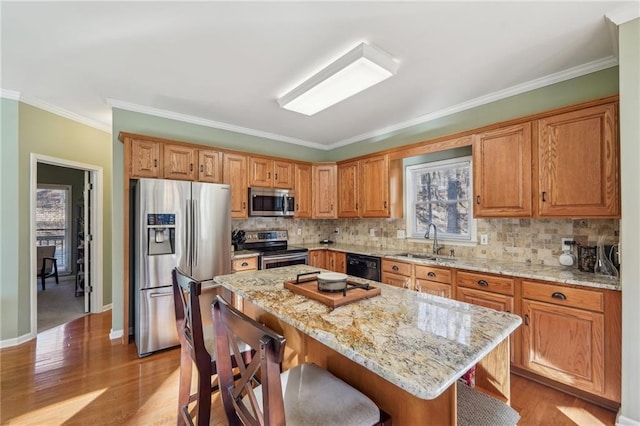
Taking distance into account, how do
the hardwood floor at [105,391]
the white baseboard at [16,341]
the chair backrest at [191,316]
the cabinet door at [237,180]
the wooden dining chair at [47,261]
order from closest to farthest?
the chair backrest at [191,316]
the hardwood floor at [105,391]
the white baseboard at [16,341]
the cabinet door at [237,180]
the wooden dining chair at [47,261]

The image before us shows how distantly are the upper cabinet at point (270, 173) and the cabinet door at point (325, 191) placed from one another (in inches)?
19.8

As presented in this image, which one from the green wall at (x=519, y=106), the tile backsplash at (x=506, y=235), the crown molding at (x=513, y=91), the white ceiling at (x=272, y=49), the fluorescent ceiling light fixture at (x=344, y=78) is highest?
the white ceiling at (x=272, y=49)

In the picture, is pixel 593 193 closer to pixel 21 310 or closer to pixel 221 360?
pixel 221 360

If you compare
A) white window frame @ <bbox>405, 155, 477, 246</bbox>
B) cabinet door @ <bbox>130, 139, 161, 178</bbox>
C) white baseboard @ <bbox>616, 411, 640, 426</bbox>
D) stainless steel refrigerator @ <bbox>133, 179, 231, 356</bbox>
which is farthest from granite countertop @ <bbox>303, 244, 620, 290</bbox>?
cabinet door @ <bbox>130, 139, 161, 178</bbox>

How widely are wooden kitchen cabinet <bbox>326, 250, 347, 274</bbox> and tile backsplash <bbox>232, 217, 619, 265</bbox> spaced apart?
24.4 inches

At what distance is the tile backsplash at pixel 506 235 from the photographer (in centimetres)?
248

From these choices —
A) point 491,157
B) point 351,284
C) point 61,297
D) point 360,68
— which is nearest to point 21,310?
point 61,297

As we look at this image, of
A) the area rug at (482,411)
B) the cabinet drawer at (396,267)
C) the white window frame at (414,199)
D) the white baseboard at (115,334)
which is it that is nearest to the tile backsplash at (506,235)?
the white window frame at (414,199)

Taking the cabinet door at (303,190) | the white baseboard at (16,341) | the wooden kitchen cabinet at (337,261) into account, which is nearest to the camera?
the white baseboard at (16,341)

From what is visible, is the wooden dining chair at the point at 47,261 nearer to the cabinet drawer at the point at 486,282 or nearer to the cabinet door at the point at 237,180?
the cabinet door at the point at 237,180

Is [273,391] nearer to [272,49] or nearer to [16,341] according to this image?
[272,49]

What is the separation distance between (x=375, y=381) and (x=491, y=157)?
2.48m

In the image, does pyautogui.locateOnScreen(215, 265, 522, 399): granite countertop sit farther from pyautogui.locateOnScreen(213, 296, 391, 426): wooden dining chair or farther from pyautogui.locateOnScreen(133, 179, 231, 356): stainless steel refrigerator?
pyautogui.locateOnScreen(133, 179, 231, 356): stainless steel refrigerator

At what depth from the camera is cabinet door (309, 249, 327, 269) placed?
4242 mm
